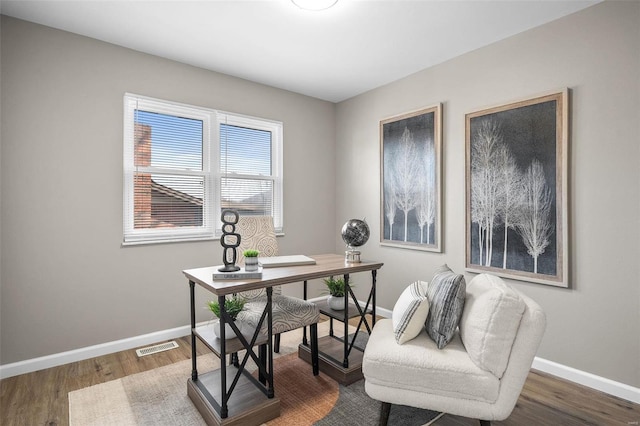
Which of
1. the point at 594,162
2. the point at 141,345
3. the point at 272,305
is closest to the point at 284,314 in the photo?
the point at 272,305

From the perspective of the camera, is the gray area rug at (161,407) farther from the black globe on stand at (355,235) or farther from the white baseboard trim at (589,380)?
the white baseboard trim at (589,380)

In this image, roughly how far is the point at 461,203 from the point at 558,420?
67.1 inches

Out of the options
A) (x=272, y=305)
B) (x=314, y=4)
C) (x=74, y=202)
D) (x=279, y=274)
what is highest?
(x=314, y=4)

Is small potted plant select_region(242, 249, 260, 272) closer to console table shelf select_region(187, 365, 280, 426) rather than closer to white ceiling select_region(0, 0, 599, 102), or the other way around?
console table shelf select_region(187, 365, 280, 426)

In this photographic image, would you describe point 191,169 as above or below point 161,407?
above

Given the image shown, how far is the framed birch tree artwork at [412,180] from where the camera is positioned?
3.28 metres

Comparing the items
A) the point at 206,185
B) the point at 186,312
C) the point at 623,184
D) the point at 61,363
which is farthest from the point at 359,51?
the point at 61,363

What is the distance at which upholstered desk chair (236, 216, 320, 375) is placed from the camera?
2231 mm

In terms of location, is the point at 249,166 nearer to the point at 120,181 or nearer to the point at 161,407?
the point at 120,181

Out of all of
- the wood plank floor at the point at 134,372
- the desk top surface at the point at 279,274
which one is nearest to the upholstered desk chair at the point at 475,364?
the wood plank floor at the point at 134,372

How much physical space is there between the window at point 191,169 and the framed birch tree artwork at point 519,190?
6.93ft

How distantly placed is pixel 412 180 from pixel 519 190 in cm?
105

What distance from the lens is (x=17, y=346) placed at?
2479 mm

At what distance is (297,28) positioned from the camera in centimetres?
261
